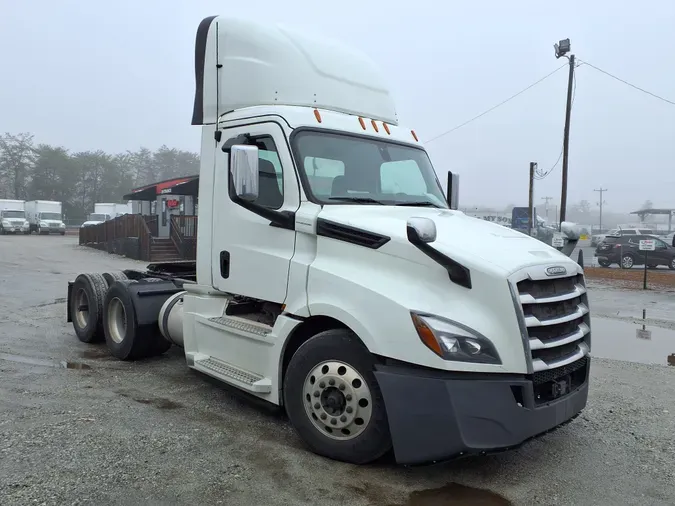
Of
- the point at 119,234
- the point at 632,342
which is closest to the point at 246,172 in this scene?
the point at 632,342

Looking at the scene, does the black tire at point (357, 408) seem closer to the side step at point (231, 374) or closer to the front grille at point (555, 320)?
the side step at point (231, 374)

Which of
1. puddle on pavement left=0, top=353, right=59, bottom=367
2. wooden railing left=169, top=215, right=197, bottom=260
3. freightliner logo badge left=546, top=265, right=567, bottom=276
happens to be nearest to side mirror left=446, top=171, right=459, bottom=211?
freightliner logo badge left=546, top=265, right=567, bottom=276

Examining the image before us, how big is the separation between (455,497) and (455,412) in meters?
0.65

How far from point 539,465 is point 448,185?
2.95 meters

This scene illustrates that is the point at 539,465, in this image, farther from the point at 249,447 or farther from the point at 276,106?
the point at 276,106

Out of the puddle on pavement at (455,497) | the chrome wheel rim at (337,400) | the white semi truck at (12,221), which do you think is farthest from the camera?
the white semi truck at (12,221)

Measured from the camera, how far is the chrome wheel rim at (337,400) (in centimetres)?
384

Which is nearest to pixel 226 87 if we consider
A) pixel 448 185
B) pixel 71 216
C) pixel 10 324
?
pixel 448 185

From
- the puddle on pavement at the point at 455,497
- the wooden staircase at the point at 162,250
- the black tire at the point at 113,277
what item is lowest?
the puddle on pavement at the point at 455,497

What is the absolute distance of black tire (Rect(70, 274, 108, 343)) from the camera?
7488 mm

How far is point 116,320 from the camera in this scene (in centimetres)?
716

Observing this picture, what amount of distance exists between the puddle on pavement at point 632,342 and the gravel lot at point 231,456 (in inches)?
72.7

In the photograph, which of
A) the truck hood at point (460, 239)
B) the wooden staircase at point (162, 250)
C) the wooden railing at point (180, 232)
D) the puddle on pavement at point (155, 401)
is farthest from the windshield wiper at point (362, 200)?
the wooden staircase at point (162, 250)

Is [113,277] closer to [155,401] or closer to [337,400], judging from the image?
[155,401]
